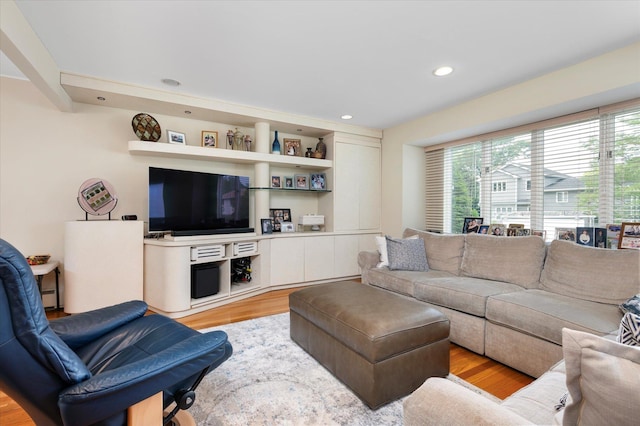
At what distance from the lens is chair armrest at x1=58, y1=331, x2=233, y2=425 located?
879 mm

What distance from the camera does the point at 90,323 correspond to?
4.98ft

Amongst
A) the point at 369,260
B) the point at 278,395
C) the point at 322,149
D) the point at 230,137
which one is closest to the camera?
the point at 278,395

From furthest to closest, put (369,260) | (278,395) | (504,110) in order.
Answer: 1. (369,260)
2. (504,110)
3. (278,395)

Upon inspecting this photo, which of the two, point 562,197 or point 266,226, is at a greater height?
point 562,197

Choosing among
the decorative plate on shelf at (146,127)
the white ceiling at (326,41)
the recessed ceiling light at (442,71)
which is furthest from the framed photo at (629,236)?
the decorative plate on shelf at (146,127)

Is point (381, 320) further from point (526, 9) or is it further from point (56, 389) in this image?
point (526, 9)

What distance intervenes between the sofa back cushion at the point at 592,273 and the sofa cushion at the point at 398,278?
899 mm

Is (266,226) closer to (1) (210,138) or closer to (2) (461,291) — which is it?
(1) (210,138)

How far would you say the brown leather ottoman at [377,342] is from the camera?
1587mm

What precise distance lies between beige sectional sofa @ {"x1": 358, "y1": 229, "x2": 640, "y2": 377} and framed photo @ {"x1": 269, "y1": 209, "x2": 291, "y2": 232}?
198 centimetres

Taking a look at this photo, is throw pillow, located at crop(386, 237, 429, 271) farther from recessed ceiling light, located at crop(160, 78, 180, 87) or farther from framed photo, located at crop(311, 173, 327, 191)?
recessed ceiling light, located at crop(160, 78, 180, 87)

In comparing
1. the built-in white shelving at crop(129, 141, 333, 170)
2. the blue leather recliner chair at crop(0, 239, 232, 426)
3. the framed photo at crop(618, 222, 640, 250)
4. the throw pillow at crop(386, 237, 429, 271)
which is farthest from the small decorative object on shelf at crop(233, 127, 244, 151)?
the framed photo at crop(618, 222, 640, 250)

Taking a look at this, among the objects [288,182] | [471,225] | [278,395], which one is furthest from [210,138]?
[471,225]

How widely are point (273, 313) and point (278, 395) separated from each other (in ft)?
4.73
